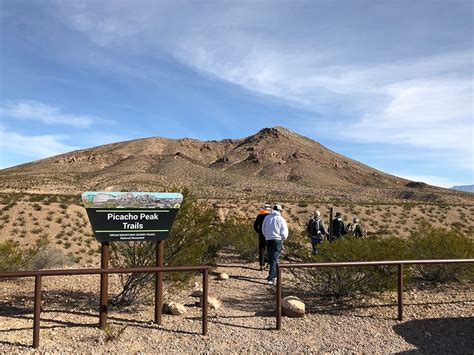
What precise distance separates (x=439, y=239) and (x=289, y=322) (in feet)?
18.4

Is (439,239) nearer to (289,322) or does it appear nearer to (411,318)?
(411,318)

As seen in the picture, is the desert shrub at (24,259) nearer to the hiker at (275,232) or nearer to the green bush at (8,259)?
the green bush at (8,259)

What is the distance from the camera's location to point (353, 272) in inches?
347

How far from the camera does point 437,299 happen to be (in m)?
9.09

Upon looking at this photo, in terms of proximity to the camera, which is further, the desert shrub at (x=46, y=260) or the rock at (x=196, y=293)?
the desert shrub at (x=46, y=260)

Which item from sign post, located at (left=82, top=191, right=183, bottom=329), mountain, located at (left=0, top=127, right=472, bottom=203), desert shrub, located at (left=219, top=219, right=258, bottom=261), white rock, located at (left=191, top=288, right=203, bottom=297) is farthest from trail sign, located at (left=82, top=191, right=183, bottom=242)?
mountain, located at (left=0, top=127, right=472, bottom=203)

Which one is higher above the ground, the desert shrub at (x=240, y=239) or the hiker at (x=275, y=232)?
the hiker at (x=275, y=232)

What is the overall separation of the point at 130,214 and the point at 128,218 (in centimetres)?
7

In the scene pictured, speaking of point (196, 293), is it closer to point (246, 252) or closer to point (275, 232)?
point (275, 232)

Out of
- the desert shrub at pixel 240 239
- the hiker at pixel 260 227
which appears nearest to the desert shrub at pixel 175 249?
the hiker at pixel 260 227

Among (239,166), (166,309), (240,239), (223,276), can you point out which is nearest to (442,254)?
(223,276)

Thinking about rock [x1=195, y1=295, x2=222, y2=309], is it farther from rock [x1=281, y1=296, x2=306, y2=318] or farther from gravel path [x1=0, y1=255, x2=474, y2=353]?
rock [x1=281, y1=296, x2=306, y2=318]

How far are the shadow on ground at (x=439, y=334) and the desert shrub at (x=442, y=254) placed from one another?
8.13ft

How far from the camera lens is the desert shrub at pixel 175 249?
822 centimetres
